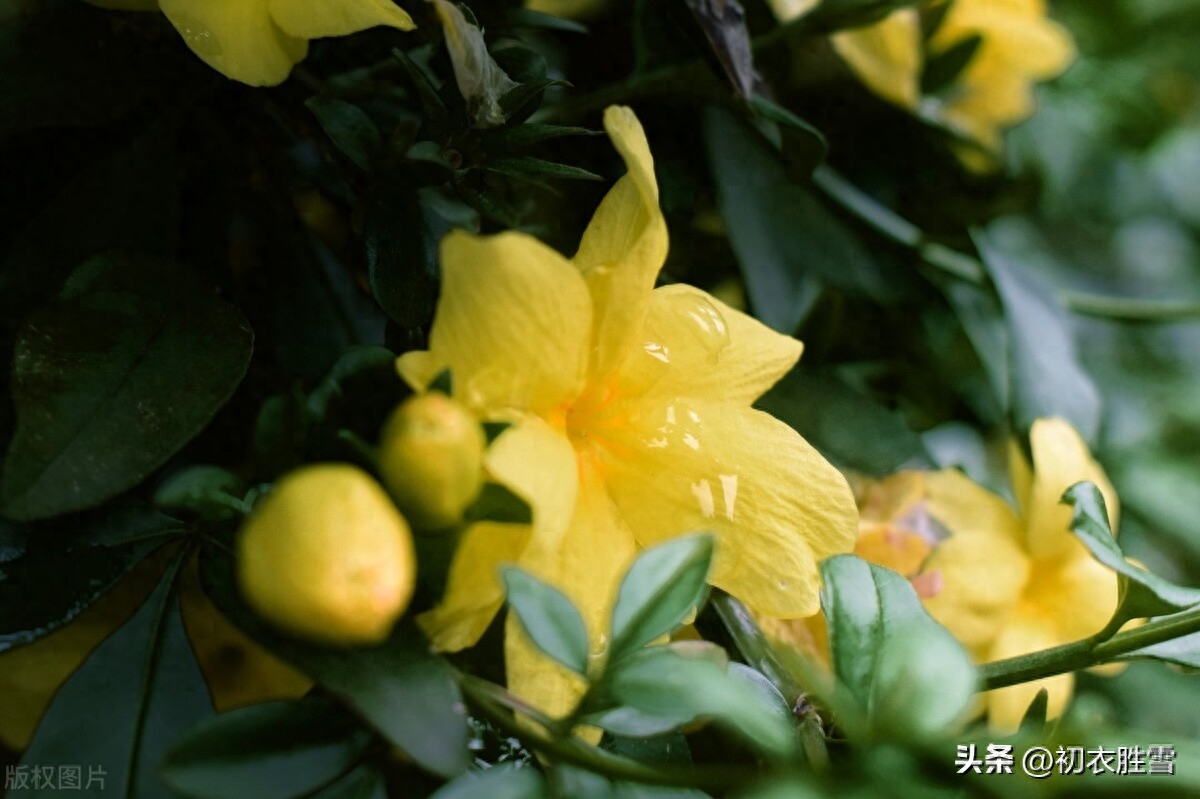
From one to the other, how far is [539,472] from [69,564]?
141 mm

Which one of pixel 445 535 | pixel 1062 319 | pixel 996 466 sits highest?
pixel 445 535

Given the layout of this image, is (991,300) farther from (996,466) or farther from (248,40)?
(248,40)

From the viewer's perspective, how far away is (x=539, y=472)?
26 centimetres

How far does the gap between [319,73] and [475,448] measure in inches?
9.2

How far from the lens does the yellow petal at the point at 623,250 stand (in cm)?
29

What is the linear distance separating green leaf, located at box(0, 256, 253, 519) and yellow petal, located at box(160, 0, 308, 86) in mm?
70

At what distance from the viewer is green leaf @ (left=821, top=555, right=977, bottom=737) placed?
0.23 metres

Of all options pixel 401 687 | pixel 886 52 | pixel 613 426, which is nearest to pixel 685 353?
pixel 613 426

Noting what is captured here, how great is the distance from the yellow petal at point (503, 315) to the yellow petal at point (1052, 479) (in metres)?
0.27

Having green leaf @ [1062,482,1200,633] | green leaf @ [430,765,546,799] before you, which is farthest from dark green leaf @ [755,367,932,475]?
green leaf @ [430,765,546,799]

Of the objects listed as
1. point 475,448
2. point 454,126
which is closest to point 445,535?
point 475,448

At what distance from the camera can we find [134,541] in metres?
0.30

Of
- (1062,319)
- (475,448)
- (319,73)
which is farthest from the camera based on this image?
(1062,319)

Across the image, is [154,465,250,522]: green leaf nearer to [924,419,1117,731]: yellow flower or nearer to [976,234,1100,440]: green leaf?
[924,419,1117,731]: yellow flower
